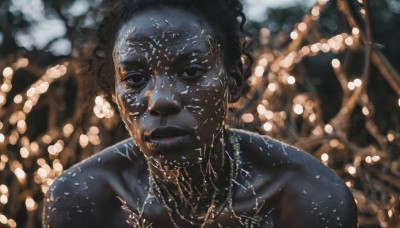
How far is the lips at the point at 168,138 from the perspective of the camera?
1551mm

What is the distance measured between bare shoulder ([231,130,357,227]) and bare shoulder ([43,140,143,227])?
0.31 meters

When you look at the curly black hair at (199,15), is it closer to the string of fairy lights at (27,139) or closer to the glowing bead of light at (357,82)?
the glowing bead of light at (357,82)

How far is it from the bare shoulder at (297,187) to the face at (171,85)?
0.18 metres

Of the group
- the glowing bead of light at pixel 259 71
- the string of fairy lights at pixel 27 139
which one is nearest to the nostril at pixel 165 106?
the string of fairy lights at pixel 27 139

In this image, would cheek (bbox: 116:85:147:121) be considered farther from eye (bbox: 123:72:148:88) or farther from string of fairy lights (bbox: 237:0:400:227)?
string of fairy lights (bbox: 237:0:400:227)

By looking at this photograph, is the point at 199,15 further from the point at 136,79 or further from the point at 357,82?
the point at 357,82

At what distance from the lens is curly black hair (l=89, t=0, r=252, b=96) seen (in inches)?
67.4

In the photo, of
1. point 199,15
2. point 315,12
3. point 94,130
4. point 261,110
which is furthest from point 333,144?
point 199,15

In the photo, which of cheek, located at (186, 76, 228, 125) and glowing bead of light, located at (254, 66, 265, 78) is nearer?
cheek, located at (186, 76, 228, 125)

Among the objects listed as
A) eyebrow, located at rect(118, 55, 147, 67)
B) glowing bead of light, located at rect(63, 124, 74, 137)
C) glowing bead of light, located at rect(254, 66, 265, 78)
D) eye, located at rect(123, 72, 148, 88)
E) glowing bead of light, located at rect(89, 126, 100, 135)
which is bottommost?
glowing bead of light, located at rect(89, 126, 100, 135)

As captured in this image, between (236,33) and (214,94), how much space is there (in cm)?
26

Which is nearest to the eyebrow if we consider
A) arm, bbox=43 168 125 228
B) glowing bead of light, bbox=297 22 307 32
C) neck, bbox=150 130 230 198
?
neck, bbox=150 130 230 198

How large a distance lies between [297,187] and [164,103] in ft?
1.39

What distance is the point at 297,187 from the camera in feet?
5.82
